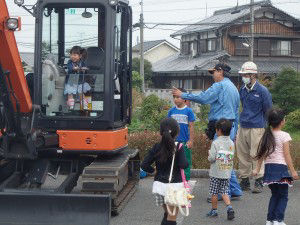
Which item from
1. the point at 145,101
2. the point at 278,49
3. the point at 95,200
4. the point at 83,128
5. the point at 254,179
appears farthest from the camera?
the point at 278,49

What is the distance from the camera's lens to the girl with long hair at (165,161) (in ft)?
21.4

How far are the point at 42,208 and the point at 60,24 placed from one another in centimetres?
279

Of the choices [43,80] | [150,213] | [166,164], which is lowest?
[150,213]

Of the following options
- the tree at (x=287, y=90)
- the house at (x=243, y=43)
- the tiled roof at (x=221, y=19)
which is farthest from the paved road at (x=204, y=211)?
the tiled roof at (x=221, y=19)

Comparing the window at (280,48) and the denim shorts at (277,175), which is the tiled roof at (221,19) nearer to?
the window at (280,48)

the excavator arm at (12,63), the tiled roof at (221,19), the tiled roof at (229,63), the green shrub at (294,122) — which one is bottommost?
the green shrub at (294,122)

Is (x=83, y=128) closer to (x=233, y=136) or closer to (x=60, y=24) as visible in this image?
(x=60, y=24)

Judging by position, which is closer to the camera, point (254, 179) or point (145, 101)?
point (254, 179)

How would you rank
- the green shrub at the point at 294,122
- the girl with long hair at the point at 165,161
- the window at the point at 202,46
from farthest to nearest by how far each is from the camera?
1. the window at the point at 202,46
2. the green shrub at the point at 294,122
3. the girl with long hair at the point at 165,161

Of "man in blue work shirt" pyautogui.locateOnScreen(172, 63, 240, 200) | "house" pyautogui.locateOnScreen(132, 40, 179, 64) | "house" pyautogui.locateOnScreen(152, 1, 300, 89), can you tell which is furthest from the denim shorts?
"house" pyautogui.locateOnScreen(132, 40, 179, 64)

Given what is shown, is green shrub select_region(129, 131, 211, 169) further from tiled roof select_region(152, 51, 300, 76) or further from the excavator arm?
tiled roof select_region(152, 51, 300, 76)

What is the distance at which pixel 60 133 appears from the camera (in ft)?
26.7

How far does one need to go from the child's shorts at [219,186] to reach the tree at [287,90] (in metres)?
22.4

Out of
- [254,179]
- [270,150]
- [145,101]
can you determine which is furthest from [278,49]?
[270,150]
